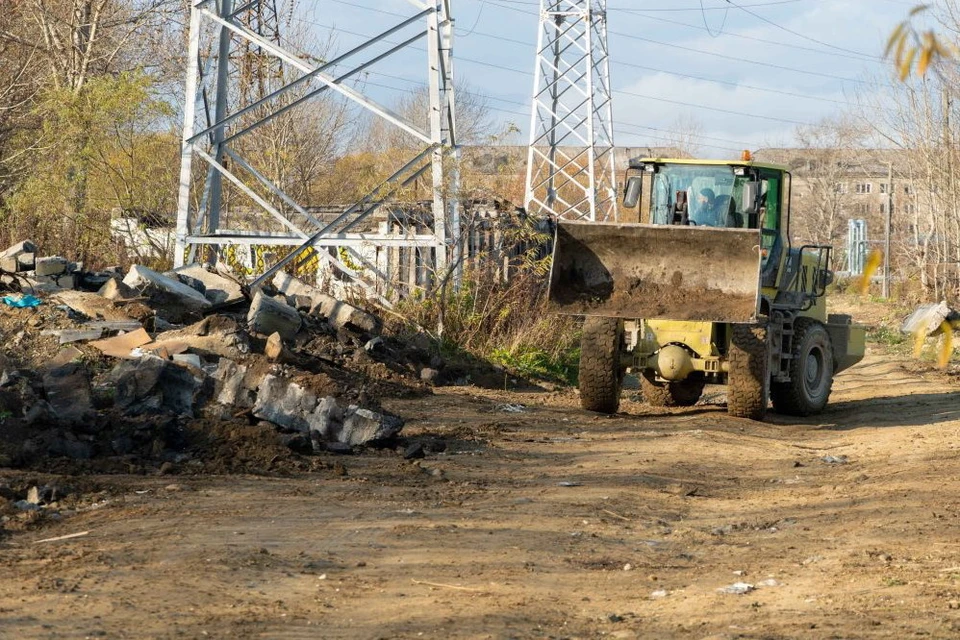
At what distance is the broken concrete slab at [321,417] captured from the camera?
992 centimetres

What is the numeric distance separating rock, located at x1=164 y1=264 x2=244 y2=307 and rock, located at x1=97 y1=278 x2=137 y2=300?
1142mm

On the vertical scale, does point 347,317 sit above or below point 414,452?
above

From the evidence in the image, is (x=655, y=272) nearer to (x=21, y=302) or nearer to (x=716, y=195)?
(x=716, y=195)

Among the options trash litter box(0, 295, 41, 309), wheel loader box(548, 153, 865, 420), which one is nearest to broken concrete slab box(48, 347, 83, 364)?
trash litter box(0, 295, 41, 309)

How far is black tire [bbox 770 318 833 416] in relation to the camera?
13250mm

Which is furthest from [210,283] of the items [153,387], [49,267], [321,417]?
[321,417]

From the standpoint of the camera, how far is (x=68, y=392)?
9445 mm

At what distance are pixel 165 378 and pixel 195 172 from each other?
15.3 metres

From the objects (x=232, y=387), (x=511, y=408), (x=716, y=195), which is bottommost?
(x=511, y=408)

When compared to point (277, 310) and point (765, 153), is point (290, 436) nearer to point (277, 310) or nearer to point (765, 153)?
point (277, 310)

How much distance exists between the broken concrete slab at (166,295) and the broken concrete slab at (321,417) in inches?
174

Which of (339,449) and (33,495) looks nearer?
(33,495)

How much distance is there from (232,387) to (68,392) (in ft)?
4.78

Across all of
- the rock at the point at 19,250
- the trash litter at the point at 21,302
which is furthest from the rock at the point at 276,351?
the rock at the point at 19,250
